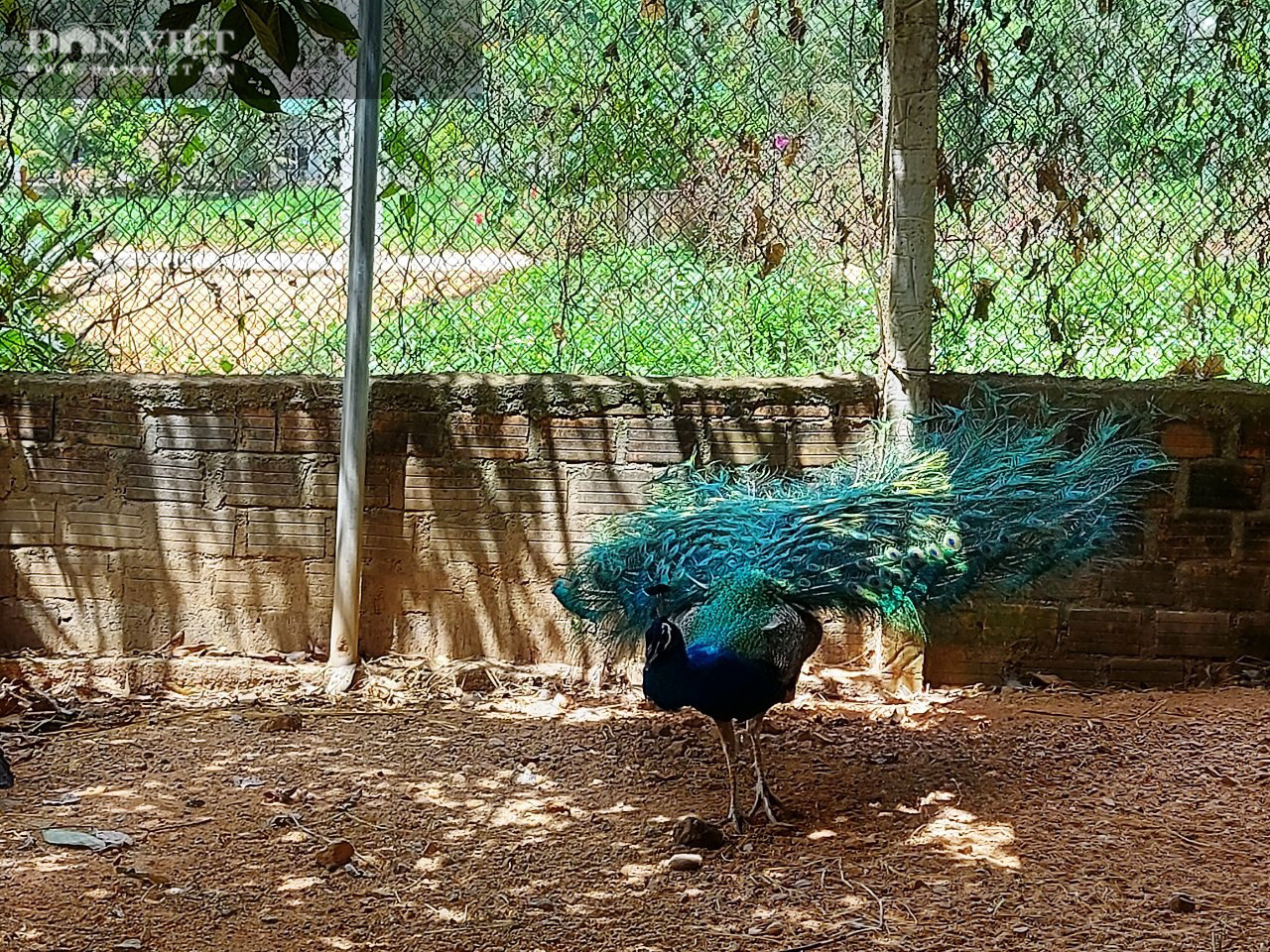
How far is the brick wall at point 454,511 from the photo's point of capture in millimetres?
4902

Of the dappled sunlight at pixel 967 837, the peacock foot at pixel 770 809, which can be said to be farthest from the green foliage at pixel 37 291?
the dappled sunlight at pixel 967 837

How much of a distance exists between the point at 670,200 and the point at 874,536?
1672mm

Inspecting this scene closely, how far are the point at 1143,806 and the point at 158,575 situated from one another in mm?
3451

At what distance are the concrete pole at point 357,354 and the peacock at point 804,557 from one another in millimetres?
959

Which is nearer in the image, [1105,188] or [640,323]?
[1105,188]

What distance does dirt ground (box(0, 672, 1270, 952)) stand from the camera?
3.20 metres

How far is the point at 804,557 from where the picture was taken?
3.97 m

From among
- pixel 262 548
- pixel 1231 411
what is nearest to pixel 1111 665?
pixel 1231 411

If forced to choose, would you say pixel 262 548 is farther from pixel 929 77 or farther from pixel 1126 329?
pixel 1126 329

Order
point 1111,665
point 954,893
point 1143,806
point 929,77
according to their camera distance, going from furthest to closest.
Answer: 1. point 1111,665
2. point 929,77
3. point 1143,806
4. point 954,893

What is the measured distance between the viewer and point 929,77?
15.4 ft

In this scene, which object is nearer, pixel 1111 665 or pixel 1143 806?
pixel 1143 806

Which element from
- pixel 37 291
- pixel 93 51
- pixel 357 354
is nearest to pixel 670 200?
pixel 357 354

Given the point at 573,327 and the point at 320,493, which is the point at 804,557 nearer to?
the point at 573,327
